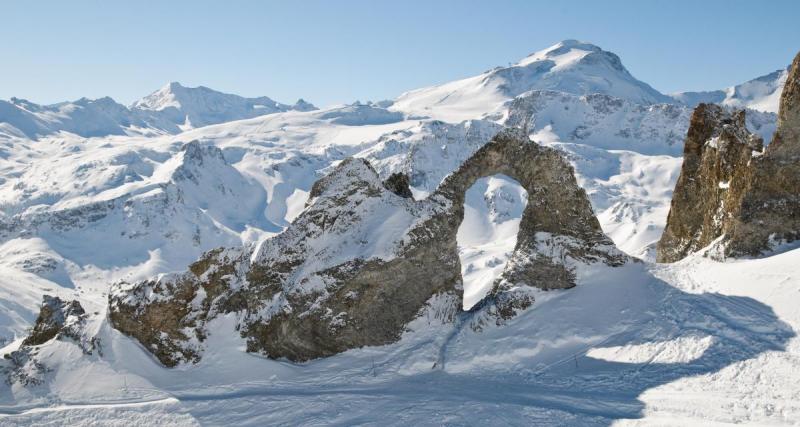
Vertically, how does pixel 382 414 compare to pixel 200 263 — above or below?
below

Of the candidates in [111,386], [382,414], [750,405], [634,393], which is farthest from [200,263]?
[750,405]

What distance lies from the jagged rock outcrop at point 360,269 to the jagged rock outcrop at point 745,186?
5583mm

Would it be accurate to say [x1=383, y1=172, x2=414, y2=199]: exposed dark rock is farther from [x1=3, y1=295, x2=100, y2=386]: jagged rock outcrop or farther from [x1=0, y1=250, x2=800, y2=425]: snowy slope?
[x1=3, y1=295, x2=100, y2=386]: jagged rock outcrop

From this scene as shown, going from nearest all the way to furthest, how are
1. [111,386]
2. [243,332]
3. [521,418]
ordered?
1. [521,418]
2. [111,386]
3. [243,332]

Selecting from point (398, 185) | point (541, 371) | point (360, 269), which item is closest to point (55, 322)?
point (360, 269)

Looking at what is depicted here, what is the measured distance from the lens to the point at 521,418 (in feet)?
61.5

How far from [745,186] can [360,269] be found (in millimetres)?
Answer: 18212

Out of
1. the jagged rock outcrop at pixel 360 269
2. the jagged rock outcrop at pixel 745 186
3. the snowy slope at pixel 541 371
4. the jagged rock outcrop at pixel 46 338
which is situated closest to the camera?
the snowy slope at pixel 541 371

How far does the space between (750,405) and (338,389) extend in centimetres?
1389

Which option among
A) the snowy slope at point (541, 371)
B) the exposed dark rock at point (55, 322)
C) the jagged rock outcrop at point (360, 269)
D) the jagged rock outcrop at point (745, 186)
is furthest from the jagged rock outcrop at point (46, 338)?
the jagged rock outcrop at point (745, 186)

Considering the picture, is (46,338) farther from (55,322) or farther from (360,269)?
(360,269)

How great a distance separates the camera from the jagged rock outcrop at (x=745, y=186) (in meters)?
26.5

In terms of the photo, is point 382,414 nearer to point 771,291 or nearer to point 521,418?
point 521,418

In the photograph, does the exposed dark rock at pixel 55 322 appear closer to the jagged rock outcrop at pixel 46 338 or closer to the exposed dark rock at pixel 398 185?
the jagged rock outcrop at pixel 46 338
